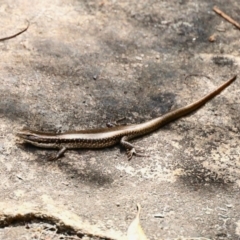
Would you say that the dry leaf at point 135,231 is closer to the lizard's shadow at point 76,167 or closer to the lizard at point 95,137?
the lizard's shadow at point 76,167

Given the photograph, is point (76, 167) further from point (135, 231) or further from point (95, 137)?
point (135, 231)

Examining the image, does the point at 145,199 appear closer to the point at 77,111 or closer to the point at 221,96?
the point at 77,111

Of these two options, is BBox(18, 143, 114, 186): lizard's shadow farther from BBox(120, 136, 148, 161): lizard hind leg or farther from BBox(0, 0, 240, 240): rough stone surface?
BBox(120, 136, 148, 161): lizard hind leg

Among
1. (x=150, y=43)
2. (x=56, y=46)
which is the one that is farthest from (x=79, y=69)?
(x=150, y=43)

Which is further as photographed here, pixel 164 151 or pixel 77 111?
pixel 77 111

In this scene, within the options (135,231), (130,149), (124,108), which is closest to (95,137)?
(130,149)

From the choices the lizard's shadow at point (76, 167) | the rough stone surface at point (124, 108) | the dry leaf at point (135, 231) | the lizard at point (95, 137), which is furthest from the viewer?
the lizard at point (95, 137)

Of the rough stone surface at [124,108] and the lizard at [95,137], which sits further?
the lizard at [95,137]

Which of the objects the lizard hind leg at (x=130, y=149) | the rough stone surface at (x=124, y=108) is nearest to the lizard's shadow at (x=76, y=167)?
the rough stone surface at (x=124, y=108)
